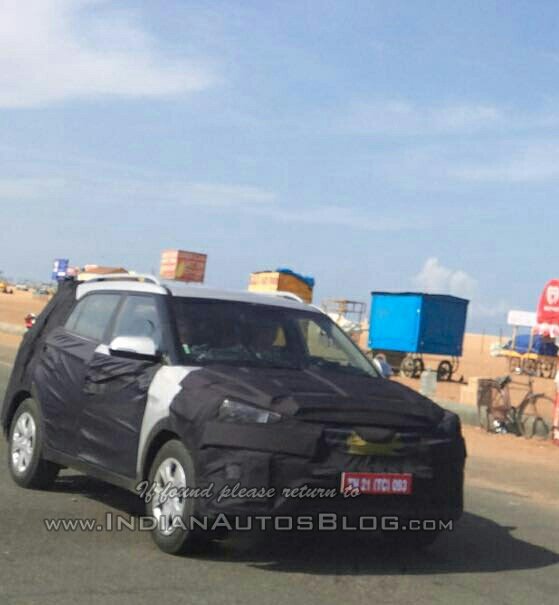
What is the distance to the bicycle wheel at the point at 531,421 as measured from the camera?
1695cm

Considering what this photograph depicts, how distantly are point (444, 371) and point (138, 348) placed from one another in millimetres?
29565

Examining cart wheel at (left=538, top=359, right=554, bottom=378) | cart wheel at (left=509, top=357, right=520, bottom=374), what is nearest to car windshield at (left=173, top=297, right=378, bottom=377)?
cart wheel at (left=509, top=357, right=520, bottom=374)

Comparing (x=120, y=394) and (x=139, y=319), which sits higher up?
(x=139, y=319)

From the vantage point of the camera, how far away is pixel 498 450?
15328 millimetres

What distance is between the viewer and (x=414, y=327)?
108 feet

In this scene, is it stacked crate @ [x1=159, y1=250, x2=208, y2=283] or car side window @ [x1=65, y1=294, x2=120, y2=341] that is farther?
stacked crate @ [x1=159, y1=250, x2=208, y2=283]

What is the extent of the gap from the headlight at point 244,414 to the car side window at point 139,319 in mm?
1146

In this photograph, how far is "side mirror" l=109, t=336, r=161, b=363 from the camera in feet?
23.3

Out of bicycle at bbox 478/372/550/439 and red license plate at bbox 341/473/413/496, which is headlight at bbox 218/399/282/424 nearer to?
red license plate at bbox 341/473/413/496

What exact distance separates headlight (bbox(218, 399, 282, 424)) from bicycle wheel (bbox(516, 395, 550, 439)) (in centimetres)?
1147

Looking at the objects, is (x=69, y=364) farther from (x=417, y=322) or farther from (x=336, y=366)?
(x=417, y=322)

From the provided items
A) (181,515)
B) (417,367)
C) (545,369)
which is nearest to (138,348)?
(181,515)

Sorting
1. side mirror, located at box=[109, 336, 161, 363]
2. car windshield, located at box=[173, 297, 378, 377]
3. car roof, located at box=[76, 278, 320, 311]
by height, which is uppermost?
car roof, located at box=[76, 278, 320, 311]

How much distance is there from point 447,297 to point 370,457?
2762cm
